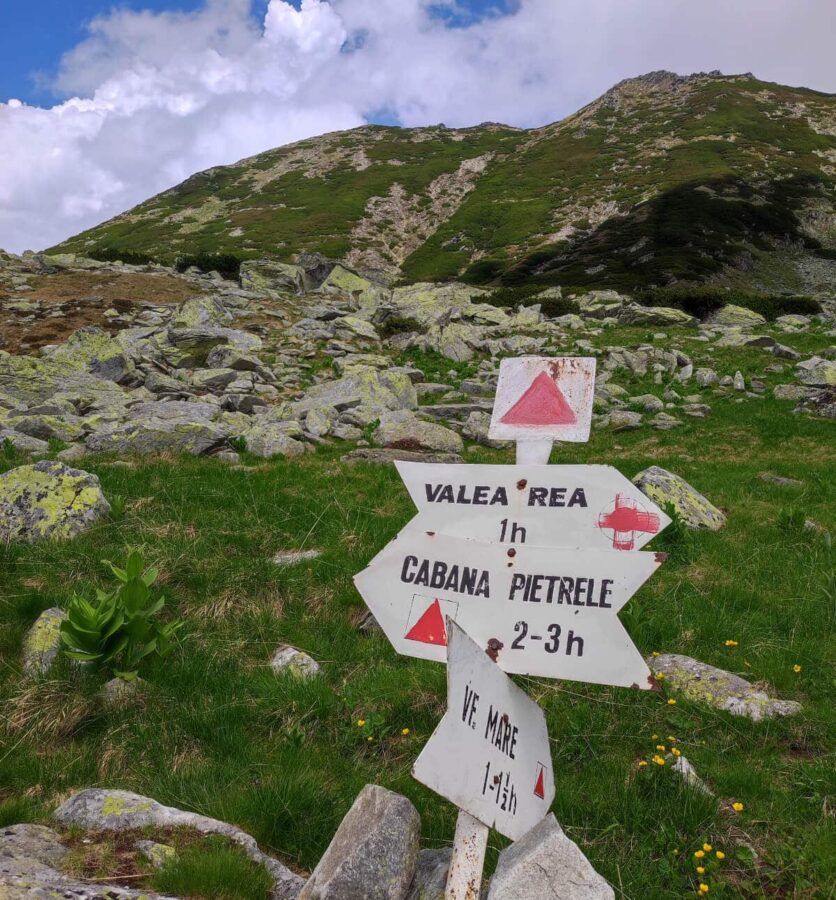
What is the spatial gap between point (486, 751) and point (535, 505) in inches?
46.5

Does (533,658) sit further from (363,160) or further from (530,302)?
(363,160)

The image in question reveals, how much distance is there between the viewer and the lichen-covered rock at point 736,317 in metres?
30.4

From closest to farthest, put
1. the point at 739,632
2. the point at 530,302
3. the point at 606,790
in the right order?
the point at 606,790 → the point at 739,632 → the point at 530,302

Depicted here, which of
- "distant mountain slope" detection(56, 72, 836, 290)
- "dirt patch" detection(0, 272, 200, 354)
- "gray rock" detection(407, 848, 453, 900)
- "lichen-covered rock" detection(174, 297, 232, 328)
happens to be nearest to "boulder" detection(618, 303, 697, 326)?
"distant mountain slope" detection(56, 72, 836, 290)

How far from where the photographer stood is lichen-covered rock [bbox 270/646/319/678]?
5090 millimetres

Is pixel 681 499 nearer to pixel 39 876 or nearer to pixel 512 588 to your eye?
pixel 512 588

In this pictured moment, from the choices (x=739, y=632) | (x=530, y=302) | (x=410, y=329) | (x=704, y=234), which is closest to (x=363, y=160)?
(x=704, y=234)

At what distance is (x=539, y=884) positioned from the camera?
247 centimetres

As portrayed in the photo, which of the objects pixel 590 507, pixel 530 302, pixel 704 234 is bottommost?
pixel 590 507

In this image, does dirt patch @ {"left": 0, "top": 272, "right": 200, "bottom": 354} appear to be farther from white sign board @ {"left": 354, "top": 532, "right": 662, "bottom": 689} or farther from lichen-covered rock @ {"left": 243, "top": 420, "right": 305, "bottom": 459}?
white sign board @ {"left": 354, "top": 532, "right": 662, "bottom": 689}

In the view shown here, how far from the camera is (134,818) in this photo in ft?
10.4

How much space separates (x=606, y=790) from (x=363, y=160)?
128 m

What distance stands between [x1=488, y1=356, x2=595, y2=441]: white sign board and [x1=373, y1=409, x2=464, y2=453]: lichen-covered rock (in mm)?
9595

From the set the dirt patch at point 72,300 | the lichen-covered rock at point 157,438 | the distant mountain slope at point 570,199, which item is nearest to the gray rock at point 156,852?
the lichen-covered rock at point 157,438
